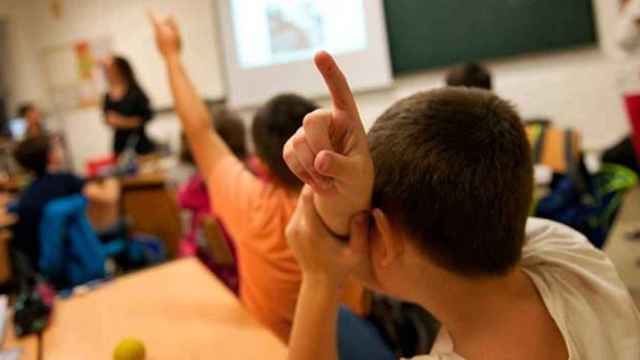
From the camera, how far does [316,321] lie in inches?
30.4

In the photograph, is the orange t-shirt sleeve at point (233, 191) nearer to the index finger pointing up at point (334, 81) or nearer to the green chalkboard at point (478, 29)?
the index finger pointing up at point (334, 81)

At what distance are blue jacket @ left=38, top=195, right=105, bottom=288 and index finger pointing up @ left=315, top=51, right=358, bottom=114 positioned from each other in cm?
222

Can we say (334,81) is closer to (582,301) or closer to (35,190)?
(582,301)

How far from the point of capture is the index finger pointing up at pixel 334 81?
0.56m

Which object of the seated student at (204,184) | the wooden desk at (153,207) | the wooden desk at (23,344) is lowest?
the wooden desk at (153,207)

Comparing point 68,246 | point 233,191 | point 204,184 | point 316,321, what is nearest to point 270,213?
point 233,191

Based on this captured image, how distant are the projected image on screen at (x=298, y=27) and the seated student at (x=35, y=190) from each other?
1175mm

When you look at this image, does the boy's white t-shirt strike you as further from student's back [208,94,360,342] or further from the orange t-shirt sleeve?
the orange t-shirt sleeve

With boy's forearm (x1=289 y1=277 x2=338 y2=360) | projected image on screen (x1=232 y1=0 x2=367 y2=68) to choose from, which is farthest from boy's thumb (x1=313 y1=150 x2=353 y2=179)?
projected image on screen (x1=232 y1=0 x2=367 y2=68)

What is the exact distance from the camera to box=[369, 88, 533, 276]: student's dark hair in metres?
0.62

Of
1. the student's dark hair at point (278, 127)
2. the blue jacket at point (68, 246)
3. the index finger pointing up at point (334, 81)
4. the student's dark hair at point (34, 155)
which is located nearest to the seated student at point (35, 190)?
the student's dark hair at point (34, 155)

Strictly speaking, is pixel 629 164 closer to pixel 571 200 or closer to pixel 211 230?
pixel 571 200

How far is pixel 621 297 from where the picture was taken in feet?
2.27

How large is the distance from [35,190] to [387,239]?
2.53 m
